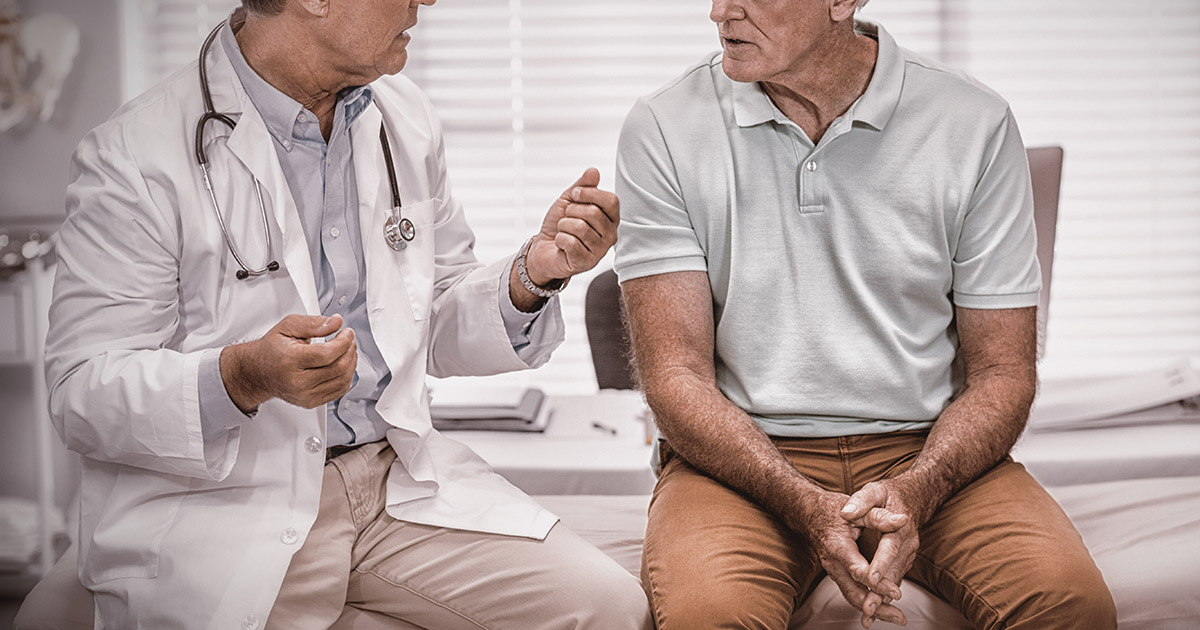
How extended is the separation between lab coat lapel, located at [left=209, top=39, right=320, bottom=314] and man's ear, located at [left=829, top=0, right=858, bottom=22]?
0.88m

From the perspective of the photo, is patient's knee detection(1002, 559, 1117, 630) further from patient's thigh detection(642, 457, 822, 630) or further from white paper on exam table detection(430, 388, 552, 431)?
white paper on exam table detection(430, 388, 552, 431)

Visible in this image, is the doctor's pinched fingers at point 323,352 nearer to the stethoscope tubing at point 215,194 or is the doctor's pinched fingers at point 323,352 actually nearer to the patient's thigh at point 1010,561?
the stethoscope tubing at point 215,194

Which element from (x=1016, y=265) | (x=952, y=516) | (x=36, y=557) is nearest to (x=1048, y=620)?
(x=952, y=516)

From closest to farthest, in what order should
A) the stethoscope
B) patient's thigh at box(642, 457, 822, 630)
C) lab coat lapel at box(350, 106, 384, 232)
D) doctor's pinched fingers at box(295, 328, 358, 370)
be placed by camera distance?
doctor's pinched fingers at box(295, 328, 358, 370), patient's thigh at box(642, 457, 822, 630), the stethoscope, lab coat lapel at box(350, 106, 384, 232)

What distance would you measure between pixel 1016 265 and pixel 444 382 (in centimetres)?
239

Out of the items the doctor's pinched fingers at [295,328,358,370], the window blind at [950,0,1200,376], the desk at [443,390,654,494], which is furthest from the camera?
the window blind at [950,0,1200,376]

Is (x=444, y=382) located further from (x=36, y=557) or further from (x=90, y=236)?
(x=90, y=236)

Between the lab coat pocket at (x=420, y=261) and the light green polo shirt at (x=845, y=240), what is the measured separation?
0.31 meters

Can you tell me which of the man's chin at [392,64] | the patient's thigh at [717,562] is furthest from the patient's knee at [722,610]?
the man's chin at [392,64]

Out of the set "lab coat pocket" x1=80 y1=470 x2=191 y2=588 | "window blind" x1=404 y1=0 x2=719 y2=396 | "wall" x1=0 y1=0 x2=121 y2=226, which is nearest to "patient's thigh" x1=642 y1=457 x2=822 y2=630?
"lab coat pocket" x1=80 y1=470 x2=191 y2=588

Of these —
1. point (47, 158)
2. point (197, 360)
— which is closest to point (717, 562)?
point (197, 360)

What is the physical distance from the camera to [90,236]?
1387 millimetres

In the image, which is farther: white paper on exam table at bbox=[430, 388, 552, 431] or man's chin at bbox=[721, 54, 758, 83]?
white paper on exam table at bbox=[430, 388, 552, 431]

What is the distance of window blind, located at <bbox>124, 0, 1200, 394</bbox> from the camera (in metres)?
3.47
